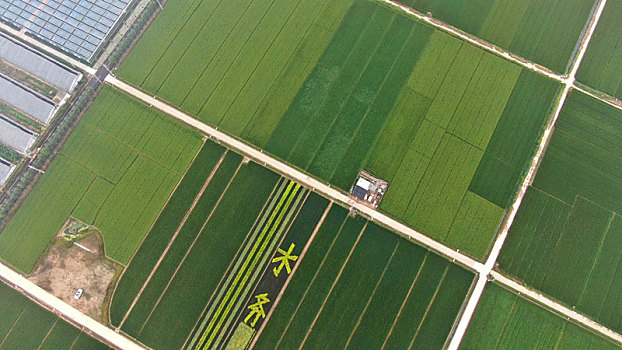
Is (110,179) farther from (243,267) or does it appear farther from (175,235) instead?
(243,267)

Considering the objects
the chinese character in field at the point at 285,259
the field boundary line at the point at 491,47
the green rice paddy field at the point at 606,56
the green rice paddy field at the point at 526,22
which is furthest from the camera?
the green rice paddy field at the point at 526,22

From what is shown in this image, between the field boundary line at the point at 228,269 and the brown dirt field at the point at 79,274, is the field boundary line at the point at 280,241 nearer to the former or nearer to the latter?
the field boundary line at the point at 228,269

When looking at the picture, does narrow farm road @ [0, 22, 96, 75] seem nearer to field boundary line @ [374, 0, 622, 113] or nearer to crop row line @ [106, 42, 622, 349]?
crop row line @ [106, 42, 622, 349]

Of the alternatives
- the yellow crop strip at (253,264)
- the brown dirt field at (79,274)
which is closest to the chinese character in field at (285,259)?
the yellow crop strip at (253,264)

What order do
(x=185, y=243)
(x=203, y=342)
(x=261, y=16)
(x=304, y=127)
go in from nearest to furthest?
1. (x=203, y=342)
2. (x=185, y=243)
3. (x=304, y=127)
4. (x=261, y=16)

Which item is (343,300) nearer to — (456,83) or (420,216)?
(420,216)

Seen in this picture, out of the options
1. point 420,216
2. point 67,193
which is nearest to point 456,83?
point 420,216
